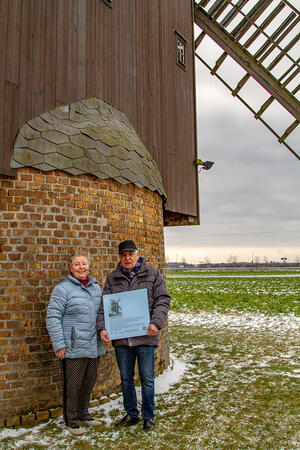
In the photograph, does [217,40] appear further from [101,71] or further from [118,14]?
[101,71]

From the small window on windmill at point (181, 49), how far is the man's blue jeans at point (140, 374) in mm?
6700

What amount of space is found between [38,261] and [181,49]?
640 cm

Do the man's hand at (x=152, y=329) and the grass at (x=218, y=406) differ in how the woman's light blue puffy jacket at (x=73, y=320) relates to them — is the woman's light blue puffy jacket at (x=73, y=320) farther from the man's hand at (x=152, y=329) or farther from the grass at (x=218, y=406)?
the grass at (x=218, y=406)

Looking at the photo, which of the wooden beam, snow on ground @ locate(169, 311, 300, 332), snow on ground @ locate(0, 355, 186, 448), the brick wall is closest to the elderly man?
snow on ground @ locate(0, 355, 186, 448)

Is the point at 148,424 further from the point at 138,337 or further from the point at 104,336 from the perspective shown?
the point at 104,336

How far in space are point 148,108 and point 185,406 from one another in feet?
16.7

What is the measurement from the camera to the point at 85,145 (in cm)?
513

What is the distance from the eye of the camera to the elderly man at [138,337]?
398 centimetres

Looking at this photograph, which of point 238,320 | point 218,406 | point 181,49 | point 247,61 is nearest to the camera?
point 218,406

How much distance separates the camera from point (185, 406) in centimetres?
468

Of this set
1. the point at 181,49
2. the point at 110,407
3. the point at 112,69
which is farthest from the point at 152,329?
the point at 181,49

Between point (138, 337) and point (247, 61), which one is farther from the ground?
point (247, 61)

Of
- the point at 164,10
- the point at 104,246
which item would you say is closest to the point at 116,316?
the point at 104,246

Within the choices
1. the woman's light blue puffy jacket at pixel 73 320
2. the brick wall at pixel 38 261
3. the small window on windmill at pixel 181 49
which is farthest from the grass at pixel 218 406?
the small window on windmill at pixel 181 49
